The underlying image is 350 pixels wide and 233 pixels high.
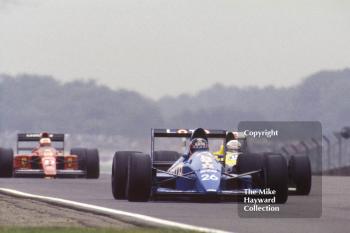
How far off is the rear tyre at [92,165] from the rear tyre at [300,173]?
1450cm

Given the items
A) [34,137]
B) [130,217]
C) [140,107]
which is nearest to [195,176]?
[130,217]

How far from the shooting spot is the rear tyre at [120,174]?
2116 centimetres

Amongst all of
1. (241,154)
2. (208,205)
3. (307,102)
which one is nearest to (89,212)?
(208,205)

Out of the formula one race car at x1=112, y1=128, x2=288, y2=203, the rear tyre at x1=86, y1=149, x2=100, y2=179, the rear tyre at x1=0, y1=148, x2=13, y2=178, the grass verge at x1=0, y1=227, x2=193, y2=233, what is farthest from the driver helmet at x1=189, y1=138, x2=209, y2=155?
the rear tyre at x1=86, y1=149, x2=100, y2=179

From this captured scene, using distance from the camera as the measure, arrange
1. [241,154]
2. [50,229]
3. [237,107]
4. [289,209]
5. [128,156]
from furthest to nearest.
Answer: [237,107] < [241,154] < [128,156] < [289,209] < [50,229]

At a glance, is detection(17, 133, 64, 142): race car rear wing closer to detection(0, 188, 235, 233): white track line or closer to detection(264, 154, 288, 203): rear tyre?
detection(0, 188, 235, 233): white track line

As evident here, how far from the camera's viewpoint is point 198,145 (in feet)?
71.2

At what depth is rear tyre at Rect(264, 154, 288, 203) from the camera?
19.8 m

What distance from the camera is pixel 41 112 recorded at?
139375 mm

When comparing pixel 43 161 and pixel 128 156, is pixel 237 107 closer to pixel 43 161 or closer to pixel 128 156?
pixel 43 161

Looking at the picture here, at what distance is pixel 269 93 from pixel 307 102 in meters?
17.3

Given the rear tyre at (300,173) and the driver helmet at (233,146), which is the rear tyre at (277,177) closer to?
the rear tyre at (300,173)

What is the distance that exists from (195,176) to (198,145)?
3.37 ft

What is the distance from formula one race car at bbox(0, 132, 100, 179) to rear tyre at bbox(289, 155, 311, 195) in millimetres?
13799
